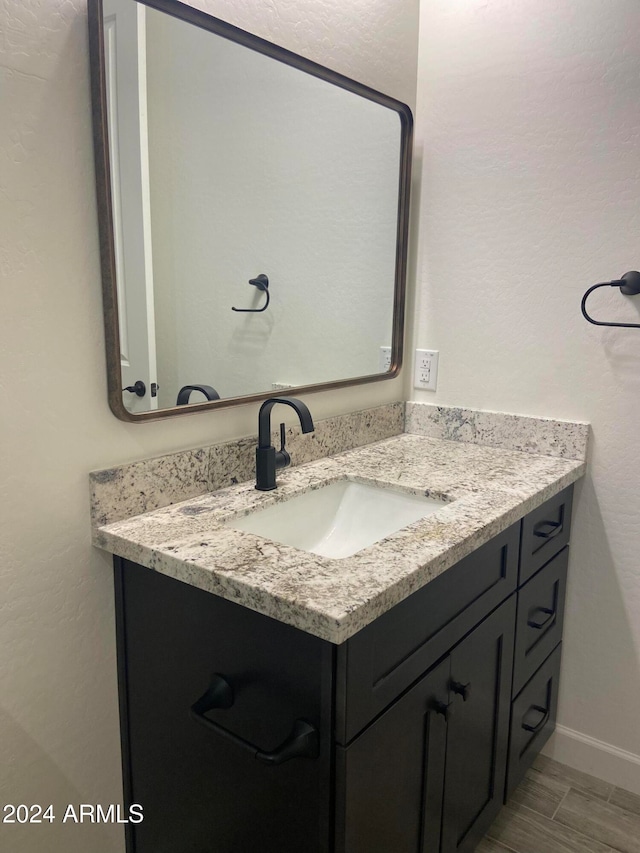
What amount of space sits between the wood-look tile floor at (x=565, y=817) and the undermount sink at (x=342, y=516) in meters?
0.84

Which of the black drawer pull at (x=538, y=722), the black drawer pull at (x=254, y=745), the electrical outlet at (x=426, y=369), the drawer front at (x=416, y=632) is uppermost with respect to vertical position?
the electrical outlet at (x=426, y=369)

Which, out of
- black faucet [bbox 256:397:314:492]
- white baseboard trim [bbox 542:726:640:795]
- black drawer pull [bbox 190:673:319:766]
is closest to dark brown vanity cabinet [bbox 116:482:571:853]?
black drawer pull [bbox 190:673:319:766]

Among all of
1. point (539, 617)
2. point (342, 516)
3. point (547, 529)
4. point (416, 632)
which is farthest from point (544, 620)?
point (416, 632)

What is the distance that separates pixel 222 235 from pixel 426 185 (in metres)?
0.76

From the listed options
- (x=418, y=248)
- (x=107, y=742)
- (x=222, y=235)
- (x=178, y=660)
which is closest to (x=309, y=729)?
(x=178, y=660)

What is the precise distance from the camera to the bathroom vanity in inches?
36.8

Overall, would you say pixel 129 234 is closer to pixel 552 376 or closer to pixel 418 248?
pixel 418 248

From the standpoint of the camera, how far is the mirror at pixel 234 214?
44.5 inches

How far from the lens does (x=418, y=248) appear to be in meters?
1.88

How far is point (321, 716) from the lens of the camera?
36.4 inches

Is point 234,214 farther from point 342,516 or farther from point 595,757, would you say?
point 595,757

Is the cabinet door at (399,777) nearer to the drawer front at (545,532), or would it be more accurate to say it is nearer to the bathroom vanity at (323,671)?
the bathroom vanity at (323,671)

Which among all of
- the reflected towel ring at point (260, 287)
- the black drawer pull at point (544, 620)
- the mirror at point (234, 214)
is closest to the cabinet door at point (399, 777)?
the black drawer pull at point (544, 620)

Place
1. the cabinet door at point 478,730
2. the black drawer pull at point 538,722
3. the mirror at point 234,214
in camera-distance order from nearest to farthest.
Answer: the mirror at point 234,214, the cabinet door at point 478,730, the black drawer pull at point 538,722
